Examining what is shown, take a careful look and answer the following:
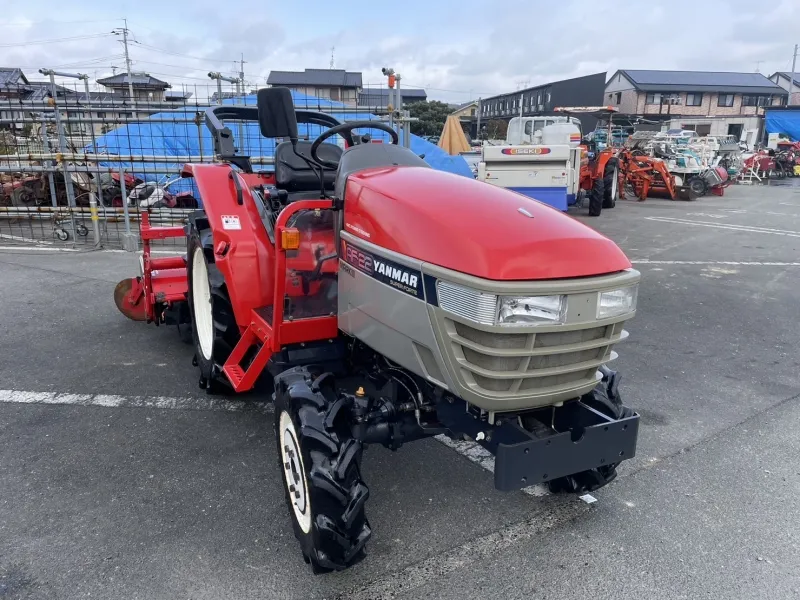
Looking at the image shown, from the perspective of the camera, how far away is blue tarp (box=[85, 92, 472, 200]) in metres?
9.03

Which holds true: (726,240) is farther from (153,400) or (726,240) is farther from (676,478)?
(153,400)

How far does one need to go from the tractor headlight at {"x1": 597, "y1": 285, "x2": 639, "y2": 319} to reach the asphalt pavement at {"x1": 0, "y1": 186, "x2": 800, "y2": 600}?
1031mm

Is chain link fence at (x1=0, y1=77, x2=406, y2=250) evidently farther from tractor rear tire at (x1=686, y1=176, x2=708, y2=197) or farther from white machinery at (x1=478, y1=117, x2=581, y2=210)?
tractor rear tire at (x1=686, y1=176, x2=708, y2=197)

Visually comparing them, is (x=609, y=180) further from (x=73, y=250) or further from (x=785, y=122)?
(x=785, y=122)

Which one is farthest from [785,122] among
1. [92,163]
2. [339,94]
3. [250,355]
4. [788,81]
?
[250,355]

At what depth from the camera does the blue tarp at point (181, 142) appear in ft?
29.6

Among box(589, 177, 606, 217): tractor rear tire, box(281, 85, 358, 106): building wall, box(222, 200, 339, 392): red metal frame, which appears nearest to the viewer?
box(222, 200, 339, 392): red metal frame

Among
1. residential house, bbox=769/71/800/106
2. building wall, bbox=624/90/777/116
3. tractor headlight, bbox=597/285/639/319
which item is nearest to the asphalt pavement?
tractor headlight, bbox=597/285/639/319

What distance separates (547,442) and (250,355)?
191 centimetres

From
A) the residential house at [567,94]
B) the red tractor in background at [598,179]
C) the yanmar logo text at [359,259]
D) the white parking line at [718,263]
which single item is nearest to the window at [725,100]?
the residential house at [567,94]

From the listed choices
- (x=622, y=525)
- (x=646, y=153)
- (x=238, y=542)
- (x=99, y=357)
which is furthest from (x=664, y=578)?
(x=646, y=153)

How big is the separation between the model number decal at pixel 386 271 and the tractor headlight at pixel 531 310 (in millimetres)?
294

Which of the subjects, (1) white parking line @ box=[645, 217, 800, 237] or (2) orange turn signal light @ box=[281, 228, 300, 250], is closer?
(2) orange turn signal light @ box=[281, 228, 300, 250]

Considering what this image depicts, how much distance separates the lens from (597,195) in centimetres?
1284
